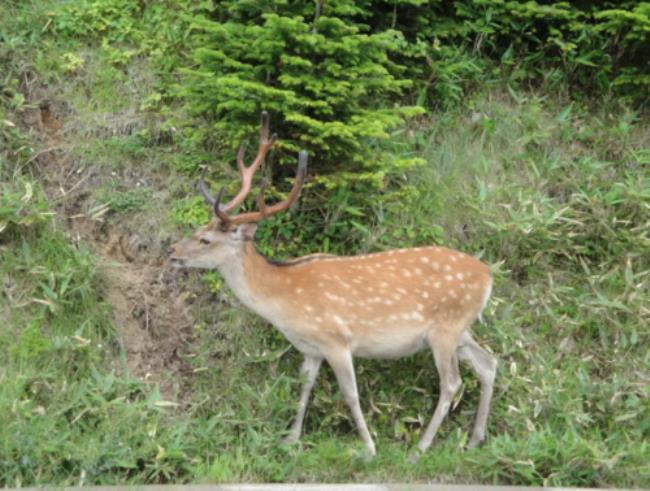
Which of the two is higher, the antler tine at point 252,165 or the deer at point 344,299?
the antler tine at point 252,165

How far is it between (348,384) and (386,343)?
0.41 m

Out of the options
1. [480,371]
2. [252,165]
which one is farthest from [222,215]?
[480,371]

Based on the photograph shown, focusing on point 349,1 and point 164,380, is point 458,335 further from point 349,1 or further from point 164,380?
point 349,1

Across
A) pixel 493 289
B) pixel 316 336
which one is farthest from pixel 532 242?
pixel 316 336

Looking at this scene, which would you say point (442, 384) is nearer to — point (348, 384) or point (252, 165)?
point (348, 384)

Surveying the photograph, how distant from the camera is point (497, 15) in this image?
10.6m

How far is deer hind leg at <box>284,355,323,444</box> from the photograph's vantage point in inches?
321

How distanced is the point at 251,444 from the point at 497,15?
488 centimetres

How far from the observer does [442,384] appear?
8211 millimetres

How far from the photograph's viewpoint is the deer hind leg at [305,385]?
8164 mm

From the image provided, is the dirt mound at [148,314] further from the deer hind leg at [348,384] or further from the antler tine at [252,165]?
the deer hind leg at [348,384]

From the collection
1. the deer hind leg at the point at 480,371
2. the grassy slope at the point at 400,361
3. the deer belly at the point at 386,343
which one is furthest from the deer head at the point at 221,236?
the deer hind leg at the point at 480,371

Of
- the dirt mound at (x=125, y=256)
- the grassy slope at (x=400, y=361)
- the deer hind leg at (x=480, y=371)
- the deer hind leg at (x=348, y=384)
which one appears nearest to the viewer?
the grassy slope at (x=400, y=361)

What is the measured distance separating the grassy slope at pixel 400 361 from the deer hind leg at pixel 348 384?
0.12 meters
